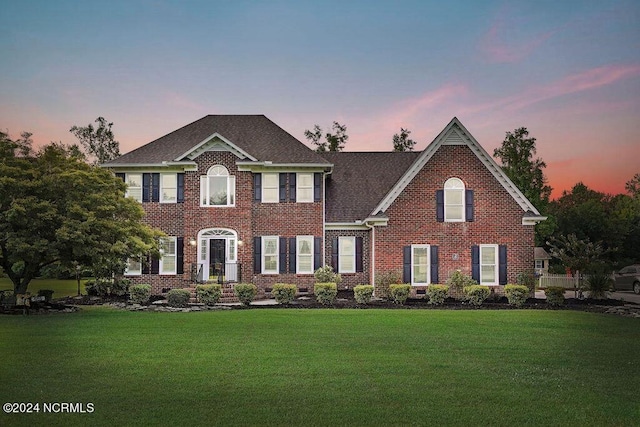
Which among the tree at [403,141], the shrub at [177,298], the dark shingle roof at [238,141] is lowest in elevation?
the shrub at [177,298]

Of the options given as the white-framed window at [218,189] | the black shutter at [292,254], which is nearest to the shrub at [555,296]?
the black shutter at [292,254]

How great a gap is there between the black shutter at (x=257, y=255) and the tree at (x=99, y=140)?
475 inches

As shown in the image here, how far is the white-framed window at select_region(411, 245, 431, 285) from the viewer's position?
26.5 m

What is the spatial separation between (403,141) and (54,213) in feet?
96.7

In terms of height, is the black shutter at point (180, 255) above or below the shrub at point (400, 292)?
above

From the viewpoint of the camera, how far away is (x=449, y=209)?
2680cm

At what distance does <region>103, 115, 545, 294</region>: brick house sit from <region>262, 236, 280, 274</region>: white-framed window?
5 centimetres

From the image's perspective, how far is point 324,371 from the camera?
36.6 feet

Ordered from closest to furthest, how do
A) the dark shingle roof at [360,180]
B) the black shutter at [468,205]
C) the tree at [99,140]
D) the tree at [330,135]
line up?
the black shutter at [468,205], the dark shingle roof at [360,180], the tree at [99,140], the tree at [330,135]

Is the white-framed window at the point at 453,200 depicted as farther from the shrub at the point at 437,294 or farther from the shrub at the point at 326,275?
the shrub at the point at 326,275

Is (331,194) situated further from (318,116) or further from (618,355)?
(618,355)

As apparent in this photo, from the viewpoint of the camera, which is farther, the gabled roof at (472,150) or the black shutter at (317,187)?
the black shutter at (317,187)

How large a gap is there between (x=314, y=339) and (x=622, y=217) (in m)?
45.1

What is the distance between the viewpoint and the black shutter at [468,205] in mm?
26672
